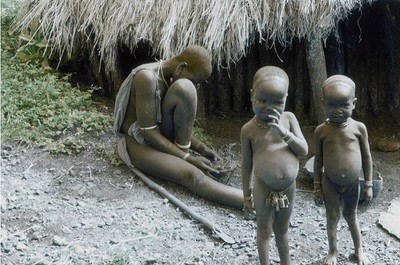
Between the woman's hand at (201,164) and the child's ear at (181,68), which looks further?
the woman's hand at (201,164)

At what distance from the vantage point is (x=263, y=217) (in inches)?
127

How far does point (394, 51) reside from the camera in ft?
18.9

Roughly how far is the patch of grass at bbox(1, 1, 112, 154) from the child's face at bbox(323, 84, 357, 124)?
2.42 meters

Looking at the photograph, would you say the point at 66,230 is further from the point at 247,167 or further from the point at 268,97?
the point at 268,97

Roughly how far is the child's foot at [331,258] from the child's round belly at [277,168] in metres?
0.64

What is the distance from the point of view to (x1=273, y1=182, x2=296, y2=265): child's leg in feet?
10.6

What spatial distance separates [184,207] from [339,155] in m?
1.31

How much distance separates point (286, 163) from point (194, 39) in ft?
6.55

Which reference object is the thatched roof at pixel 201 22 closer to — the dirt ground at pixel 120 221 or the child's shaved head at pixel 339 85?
the dirt ground at pixel 120 221

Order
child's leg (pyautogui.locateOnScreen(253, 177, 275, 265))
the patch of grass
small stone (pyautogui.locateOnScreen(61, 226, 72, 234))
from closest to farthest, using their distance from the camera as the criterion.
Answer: child's leg (pyautogui.locateOnScreen(253, 177, 275, 265)) → small stone (pyautogui.locateOnScreen(61, 226, 72, 234)) → the patch of grass

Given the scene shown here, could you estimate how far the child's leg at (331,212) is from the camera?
3.42 metres

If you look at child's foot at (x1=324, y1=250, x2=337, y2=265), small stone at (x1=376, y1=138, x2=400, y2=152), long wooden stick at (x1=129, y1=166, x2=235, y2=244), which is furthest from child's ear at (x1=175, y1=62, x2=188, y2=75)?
small stone at (x1=376, y1=138, x2=400, y2=152)

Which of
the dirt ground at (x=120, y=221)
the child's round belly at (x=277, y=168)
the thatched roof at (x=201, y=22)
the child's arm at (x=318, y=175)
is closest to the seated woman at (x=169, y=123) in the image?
the dirt ground at (x=120, y=221)

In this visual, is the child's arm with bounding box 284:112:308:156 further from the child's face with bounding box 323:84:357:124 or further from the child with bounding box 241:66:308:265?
the child's face with bounding box 323:84:357:124
